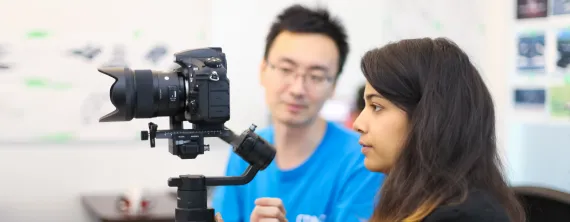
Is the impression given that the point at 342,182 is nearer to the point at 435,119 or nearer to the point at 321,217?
the point at 321,217

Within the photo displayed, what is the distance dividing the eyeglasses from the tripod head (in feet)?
1.59

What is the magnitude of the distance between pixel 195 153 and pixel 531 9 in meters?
2.52

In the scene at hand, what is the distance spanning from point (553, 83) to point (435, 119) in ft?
7.60

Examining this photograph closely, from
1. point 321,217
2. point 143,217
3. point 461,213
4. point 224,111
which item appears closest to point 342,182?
point 321,217

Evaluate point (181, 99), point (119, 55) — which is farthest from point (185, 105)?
point (119, 55)

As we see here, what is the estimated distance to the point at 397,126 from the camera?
1.24 m

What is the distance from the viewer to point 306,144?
1.83m

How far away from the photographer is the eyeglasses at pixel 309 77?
1.86 meters

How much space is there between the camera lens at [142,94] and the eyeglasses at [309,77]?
0.58 m

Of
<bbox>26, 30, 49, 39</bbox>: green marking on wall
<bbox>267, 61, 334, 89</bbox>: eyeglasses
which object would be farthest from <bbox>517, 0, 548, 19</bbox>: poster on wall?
<bbox>26, 30, 49, 39</bbox>: green marking on wall

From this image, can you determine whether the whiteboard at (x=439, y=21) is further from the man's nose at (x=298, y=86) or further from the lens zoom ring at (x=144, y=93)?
the lens zoom ring at (x=144, y=93)

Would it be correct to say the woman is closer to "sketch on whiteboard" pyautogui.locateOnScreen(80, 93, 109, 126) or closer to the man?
the man

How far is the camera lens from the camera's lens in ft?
4.22

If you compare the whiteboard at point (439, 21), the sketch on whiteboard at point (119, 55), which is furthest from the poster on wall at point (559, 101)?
the sketch on whiteboard at point (119, 55)
